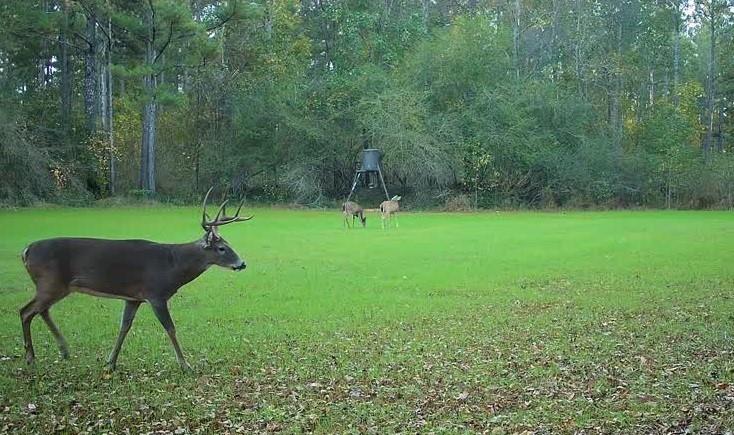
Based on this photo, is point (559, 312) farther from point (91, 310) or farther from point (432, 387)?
point (91, 310)

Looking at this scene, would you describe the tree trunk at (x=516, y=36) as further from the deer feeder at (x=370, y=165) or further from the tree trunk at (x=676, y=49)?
the deer feeder at (x=370, y=165)

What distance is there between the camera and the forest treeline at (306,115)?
35156mm

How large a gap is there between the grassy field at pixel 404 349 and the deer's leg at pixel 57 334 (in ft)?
0.29

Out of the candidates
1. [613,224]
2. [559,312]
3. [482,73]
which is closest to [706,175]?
[482,73]

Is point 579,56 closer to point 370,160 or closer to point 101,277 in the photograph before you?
point 370,160

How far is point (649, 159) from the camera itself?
38844 millimetres

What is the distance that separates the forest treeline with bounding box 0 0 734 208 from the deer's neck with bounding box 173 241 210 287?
977 inches

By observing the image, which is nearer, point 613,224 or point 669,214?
point 613,224

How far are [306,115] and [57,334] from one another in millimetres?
30041

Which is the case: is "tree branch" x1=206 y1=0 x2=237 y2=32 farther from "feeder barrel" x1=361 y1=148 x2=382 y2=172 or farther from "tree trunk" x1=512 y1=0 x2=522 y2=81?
"tree trunk" x1=512 y1=0 x2=522 y2=81

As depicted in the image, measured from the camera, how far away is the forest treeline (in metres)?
35.2

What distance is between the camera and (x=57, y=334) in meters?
7.99

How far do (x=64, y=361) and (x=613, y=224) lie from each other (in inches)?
848

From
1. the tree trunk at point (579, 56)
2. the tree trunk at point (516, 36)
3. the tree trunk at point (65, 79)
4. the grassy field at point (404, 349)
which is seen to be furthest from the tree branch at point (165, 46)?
the tree trunk at point (579, 56)
